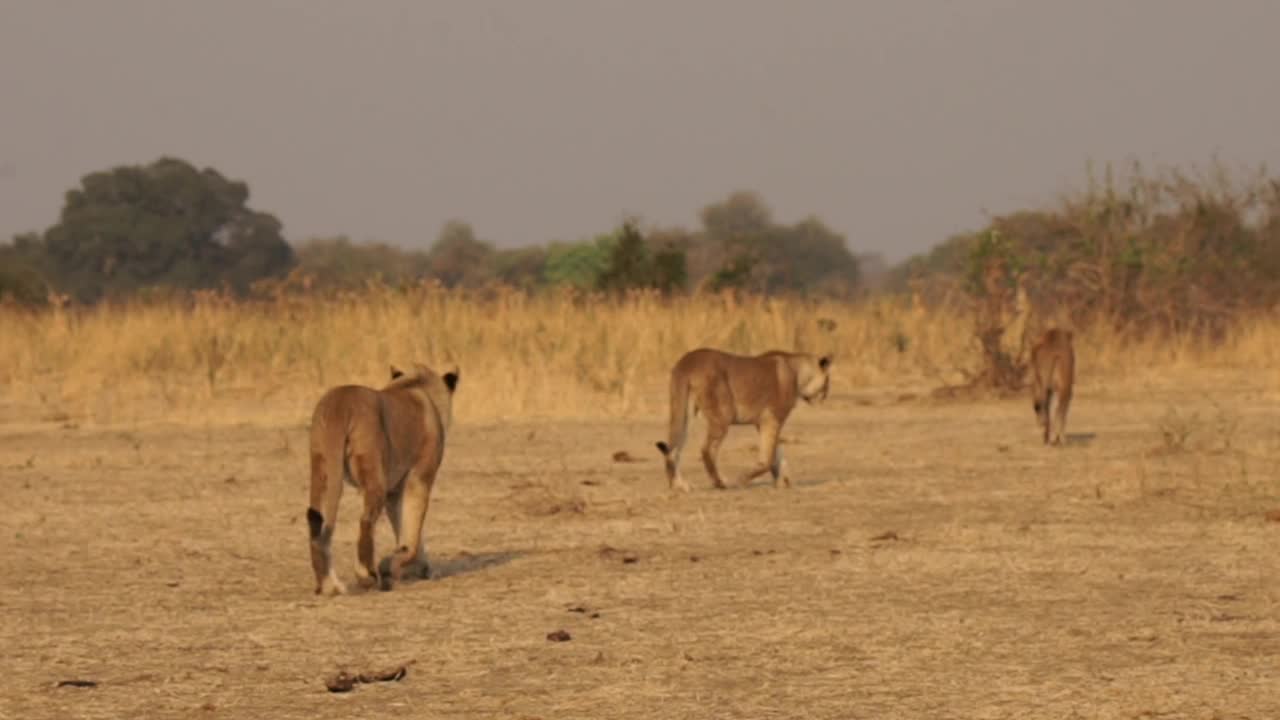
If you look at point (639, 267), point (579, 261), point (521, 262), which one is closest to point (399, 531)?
point (639, 267)

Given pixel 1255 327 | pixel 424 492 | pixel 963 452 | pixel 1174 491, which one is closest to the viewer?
pixel 424 492

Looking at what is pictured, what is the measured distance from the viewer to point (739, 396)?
1258 centimetres

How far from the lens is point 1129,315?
27359 millimetres

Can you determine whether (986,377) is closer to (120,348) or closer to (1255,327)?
(1255,327)

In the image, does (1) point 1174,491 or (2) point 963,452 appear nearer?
(1) point 1174,491

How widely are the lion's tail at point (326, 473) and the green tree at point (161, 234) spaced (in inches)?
1928

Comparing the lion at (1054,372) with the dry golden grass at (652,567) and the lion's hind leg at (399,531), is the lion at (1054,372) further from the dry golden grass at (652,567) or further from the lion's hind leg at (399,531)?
the lion's hind leg at (399,531)

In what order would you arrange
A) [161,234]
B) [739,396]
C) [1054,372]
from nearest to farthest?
[739,396], [1054,372], [161,234]

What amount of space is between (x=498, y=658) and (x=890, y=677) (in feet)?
4.31

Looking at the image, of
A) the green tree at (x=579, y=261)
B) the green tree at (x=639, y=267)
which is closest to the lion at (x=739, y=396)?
the green tree at (x=639, y=267)

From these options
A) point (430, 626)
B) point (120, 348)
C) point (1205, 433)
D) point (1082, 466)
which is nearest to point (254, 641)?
point (430, 626)

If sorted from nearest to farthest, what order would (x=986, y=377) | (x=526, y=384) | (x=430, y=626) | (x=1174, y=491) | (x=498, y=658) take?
1. (x=498, y=658)
2. (x=430, y=626)
3. (x=1174, y=491)
4. (x=526, y=384)
5. (x=986, y=377)

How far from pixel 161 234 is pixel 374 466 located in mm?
51499

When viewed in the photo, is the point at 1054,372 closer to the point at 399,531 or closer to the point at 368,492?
the point at 399,531
